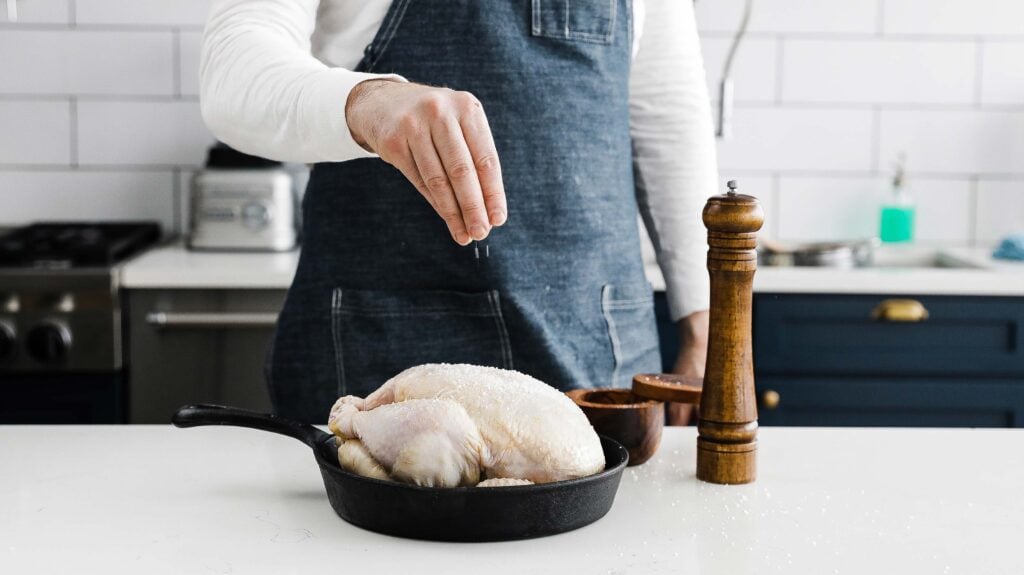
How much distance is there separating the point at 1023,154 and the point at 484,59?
5.51 feet

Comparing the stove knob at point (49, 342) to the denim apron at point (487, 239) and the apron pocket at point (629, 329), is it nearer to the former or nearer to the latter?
the denim apron at point (487, 239)

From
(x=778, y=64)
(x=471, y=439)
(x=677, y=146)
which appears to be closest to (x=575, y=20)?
(x=677, y=146)

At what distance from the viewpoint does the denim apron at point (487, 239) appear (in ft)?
4.30

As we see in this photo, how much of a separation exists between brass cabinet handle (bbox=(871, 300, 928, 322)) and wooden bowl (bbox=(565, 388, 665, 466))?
3.89 feet

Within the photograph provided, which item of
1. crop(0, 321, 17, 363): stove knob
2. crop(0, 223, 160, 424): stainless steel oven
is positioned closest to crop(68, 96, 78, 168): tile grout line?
crop(0, 223, 160, 424): stainless steel oven

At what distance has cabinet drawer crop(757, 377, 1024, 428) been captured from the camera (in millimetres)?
2076

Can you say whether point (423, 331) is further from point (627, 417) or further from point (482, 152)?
point (482, 152)

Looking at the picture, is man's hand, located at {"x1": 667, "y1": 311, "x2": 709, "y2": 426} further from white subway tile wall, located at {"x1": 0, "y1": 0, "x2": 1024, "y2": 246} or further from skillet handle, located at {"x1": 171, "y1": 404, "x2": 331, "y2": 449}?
white subway tile wall, located at {"x1": 0, "y1": 0, "x2": 1024, "y2": 246}

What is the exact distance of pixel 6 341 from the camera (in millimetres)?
1987

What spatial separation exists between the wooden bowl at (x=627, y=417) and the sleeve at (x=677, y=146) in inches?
21.9

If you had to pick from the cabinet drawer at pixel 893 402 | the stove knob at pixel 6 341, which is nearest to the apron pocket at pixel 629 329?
the cabinet drawer at pixel 893 402

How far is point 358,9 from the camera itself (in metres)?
1.29

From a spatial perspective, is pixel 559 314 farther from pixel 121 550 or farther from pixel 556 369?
pixel 121 550

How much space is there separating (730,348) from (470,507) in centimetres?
26
